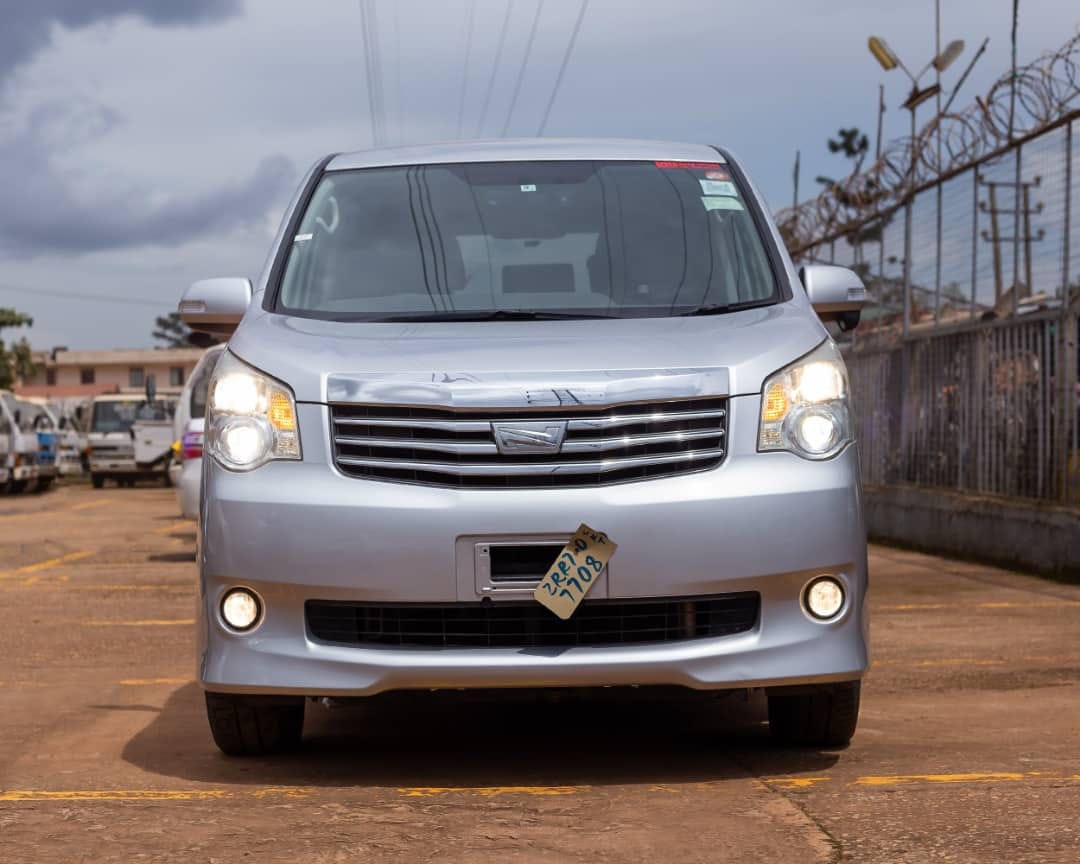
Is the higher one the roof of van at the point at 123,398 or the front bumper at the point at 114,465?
the roof of van at the point at 123,398

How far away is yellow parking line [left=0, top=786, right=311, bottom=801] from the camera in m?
4.93

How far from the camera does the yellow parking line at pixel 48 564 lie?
557 inches

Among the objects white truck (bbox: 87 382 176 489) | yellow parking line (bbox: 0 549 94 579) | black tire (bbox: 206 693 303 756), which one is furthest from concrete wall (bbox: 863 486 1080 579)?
white truck (bbox: 87 382 176 489)

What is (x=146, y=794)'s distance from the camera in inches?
197

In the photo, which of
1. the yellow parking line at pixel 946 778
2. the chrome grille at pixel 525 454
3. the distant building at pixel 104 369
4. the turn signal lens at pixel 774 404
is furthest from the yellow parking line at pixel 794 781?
the distant building at pixel 104 369

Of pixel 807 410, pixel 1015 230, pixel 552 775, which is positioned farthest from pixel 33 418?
pixel 807 410

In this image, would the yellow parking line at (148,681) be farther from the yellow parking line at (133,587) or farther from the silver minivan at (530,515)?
the yellow parking line at (133,587)

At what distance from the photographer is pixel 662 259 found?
19.7 feet

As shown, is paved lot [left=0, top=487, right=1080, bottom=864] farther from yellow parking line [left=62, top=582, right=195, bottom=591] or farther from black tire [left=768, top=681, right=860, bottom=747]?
yellow parking line [left=62, top=582, right=195, bottom=591]

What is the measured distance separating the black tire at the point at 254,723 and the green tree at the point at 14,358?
77167 millimetres

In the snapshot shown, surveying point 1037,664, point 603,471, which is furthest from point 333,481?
point 1037,664

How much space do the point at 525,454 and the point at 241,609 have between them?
3.10 ft

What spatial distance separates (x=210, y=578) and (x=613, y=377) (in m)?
1.30

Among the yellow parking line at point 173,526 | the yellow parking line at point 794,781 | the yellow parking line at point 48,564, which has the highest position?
the yellow parking line at point 794,781
